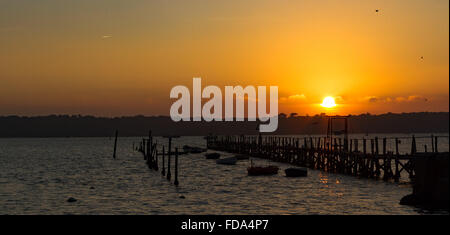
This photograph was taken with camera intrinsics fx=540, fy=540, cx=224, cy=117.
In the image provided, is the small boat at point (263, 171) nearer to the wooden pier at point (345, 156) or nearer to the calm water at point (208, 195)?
the calm water at point (208, 195)

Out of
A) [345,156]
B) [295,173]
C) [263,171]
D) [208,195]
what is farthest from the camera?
[263,171]

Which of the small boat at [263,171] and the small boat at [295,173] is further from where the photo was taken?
the small boat at [263,171]

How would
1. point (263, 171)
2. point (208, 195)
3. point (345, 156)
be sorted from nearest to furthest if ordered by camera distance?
point (208, 195) → point (345, 156) → point (263, 171)

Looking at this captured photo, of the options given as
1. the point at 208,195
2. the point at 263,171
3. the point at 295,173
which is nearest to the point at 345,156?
the point at 295,173

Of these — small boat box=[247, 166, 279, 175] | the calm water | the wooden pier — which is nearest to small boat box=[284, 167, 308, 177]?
the calm water

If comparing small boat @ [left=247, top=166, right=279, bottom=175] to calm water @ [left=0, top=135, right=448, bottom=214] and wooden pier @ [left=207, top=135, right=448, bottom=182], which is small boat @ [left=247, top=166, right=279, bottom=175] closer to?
calm water @ [left=0, top=135, right=448, bottom=214]

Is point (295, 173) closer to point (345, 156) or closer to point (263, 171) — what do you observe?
point (263, 171)

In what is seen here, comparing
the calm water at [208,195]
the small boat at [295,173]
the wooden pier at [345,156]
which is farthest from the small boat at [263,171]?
the wooden pier at [345,156]

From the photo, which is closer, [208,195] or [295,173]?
[208,195]

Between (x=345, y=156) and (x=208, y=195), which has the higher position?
(x=345, y=156)

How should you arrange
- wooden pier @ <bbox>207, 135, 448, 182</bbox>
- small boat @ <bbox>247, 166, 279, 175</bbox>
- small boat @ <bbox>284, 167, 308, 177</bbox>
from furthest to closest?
small boat @ <bbox>247, 166, 279, 175</bbox> < small boat @ <bbox>284, 167, 308, 177</bbox> < wooden pier @ <bbox>207, 135, 448, 182</bbox>

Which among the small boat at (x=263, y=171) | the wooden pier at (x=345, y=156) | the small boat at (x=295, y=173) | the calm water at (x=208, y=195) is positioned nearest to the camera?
the calm water at (x=208, y=195)
